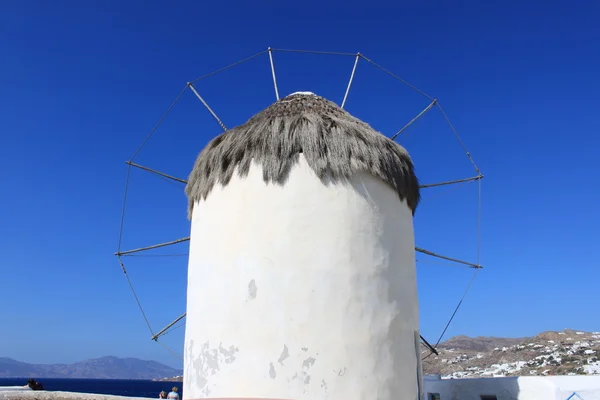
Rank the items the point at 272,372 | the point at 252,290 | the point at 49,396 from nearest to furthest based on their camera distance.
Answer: the point at 272,372
the point at 252,290
the point at 49,396

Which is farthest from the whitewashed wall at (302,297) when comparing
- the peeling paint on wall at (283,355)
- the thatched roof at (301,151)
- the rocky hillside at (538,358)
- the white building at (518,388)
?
the rocky hillside at (538,358)

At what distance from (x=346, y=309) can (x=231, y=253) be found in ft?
5.16

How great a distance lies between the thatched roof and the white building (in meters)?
3.44

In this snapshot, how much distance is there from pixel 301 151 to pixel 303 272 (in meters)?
1.51

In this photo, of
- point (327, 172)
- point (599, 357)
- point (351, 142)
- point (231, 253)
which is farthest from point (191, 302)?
point (599, 357)

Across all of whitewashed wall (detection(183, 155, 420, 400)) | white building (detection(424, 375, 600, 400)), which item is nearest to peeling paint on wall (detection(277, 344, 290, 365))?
whitewashed wall (detection(183, 155, 420, 400))

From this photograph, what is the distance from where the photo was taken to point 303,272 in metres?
5.68

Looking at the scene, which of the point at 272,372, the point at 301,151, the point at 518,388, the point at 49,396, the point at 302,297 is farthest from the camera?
the point at 49,396

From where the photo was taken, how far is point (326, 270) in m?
5.69

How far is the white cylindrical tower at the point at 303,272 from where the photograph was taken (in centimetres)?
549

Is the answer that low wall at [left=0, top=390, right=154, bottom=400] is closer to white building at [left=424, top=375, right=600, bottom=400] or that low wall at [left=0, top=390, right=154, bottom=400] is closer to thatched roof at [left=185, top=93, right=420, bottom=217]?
white building at [left=424, top=375, right=600, bottom=400]

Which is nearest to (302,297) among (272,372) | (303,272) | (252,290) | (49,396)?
(303,272)

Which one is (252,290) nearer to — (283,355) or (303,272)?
(303,272)

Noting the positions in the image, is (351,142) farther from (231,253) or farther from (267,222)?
(231,253)
